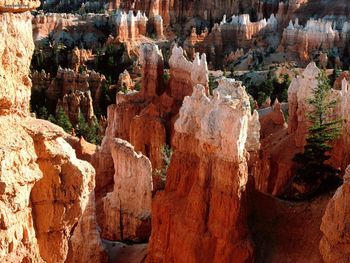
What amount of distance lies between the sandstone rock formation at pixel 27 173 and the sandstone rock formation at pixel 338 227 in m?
7.84

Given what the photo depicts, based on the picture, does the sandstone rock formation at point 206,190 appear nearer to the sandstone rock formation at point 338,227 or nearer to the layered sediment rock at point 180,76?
the sandstone rock formation at point 338,227

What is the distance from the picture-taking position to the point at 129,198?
2225cm

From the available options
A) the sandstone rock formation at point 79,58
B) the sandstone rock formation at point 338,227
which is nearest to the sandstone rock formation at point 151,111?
the sandstone rock formation at point 338,227

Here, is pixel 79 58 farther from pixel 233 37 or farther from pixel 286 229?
pixel 286 229

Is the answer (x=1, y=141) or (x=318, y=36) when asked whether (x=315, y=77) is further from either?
(x=318, y=36)

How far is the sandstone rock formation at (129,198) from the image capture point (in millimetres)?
21703

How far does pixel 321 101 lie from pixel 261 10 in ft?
199

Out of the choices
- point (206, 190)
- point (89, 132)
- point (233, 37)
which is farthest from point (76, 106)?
point (206, 190)

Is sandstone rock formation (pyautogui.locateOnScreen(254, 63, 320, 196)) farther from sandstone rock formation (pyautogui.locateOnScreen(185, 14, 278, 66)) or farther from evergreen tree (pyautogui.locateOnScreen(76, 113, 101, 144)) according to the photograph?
sandstone rock formation (pyautogui.locateOnScreen(185, 14, 278, 66))

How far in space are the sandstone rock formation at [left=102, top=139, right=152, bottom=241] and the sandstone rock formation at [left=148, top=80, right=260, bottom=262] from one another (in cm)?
238

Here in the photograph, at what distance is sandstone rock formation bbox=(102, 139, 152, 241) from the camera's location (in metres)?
21.7

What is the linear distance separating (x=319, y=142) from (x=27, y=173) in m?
14.8

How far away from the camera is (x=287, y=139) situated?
25.5 m

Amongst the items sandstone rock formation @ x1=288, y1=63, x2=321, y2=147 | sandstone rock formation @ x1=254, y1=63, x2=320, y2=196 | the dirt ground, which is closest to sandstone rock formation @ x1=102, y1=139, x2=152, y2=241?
the dirt ground
